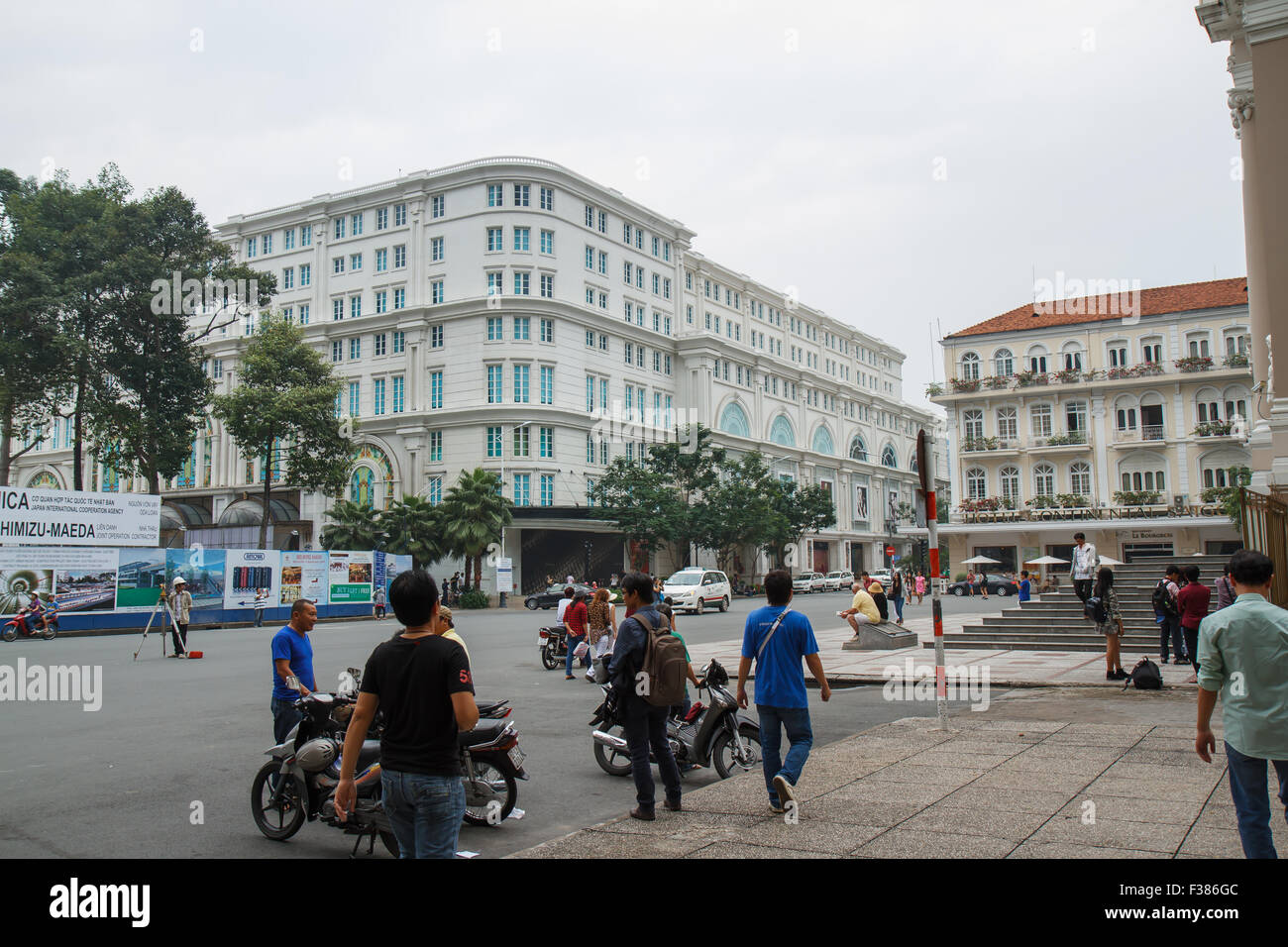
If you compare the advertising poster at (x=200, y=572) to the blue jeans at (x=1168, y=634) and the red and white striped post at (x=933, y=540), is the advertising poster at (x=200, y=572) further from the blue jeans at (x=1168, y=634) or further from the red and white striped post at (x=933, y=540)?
the blue jeans at (x=1168, y=634)

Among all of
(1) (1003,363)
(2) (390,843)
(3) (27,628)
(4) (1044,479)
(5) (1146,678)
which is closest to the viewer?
(2) (390,843)

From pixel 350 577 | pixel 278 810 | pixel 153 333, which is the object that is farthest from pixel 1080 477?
pixel 278 810

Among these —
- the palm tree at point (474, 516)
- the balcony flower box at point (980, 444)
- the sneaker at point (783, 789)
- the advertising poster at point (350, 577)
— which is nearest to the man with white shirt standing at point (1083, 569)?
the sneaker at point (783, 789)

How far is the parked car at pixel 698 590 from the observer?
38.5 metres

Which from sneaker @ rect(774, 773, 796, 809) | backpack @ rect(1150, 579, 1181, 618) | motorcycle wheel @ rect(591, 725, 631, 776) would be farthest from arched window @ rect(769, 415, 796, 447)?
sneaker @ rect(774, 773, 796, 809)

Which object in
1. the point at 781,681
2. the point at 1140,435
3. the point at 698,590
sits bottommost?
the point at 698,590

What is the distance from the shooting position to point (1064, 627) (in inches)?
770

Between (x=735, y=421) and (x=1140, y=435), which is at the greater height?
(x=735, y=421)

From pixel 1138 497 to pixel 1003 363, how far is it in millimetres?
10400

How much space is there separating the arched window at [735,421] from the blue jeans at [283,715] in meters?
62.0

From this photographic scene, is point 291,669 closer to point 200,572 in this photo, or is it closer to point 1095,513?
point 200,572

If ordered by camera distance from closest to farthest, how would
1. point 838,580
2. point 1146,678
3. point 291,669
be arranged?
1. point 291,669
2. point 1146,678
3. point 838,580

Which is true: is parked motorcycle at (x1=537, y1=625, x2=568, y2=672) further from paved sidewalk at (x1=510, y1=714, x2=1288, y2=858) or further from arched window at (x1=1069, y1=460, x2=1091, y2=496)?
arched window at (x1=1069, y1=460, x2=1091, y2=496)
